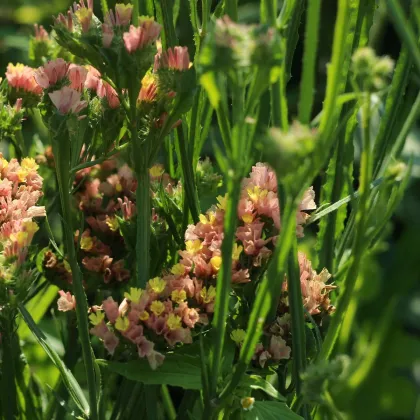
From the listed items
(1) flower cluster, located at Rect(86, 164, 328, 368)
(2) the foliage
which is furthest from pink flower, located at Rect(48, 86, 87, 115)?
(1) flower cluster, located at Rect(86, 164, 328, 368)

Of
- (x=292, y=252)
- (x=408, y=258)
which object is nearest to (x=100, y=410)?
(x=292, y=252)

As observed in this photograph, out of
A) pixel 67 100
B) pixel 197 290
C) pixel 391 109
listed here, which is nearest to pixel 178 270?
pixel 197 290

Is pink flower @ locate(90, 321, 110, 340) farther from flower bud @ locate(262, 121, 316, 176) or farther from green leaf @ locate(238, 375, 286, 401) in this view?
flower bud @ locate(262, 121, 316, 176)

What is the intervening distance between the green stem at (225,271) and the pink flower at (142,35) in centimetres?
12

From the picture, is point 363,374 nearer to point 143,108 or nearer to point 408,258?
point 143,108

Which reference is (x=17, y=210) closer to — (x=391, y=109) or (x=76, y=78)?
(x=76, y=78)

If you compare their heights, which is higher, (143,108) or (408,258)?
(143,108)

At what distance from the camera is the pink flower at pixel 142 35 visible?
20.8 inches

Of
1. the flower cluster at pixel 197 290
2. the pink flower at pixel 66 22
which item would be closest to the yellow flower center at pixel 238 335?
the flower cluster at pixel 197 290

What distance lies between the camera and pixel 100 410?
1.87 feet

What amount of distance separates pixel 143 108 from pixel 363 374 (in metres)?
0.26

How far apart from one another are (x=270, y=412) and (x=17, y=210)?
20 centimetres

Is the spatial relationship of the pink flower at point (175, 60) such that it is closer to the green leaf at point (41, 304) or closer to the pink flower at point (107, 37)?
the pink flower at point (107, 37)

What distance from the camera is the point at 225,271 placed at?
454mm
